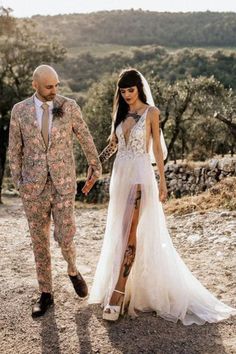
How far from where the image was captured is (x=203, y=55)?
66.9m

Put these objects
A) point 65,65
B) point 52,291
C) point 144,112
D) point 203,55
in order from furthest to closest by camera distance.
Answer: point 65,65 → point 203,55 → point 52,291 → point 144,112

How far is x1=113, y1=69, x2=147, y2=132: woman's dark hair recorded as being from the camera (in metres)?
4.92

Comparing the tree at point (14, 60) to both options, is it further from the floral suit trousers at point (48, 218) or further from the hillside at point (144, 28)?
the hillside at point (144, 28)

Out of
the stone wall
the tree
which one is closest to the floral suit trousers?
the stone wall

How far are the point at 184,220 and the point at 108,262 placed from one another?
5.30 meters

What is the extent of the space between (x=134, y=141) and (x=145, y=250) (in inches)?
41.3

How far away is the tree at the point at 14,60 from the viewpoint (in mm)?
26281

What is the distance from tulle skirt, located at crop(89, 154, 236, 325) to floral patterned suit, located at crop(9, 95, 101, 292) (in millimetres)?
446

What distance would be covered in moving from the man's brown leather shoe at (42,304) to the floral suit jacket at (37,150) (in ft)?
3.66

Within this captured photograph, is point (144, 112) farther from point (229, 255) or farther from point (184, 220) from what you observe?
point (184, 220)

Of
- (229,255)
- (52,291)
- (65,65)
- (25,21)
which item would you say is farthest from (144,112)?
(65,65)

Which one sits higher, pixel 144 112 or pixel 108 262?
pixel 144 112

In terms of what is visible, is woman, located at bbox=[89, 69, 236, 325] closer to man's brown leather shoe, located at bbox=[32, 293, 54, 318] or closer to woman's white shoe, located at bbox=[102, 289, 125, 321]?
woman's white shoe, located at bbox=[102, 289, 125, 321]

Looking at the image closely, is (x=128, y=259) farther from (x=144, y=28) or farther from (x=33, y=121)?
(x=144, y=28)
